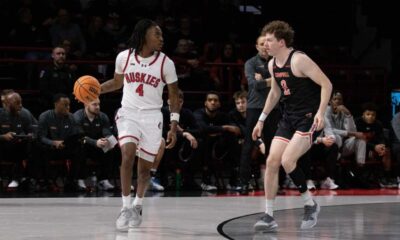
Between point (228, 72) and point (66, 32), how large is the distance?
278cm

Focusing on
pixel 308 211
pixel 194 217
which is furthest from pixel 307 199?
pixel 194 217

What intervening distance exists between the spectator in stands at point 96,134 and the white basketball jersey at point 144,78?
4.67 meters

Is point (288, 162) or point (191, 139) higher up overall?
point (288, 162)

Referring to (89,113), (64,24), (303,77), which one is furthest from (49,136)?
(303,77)

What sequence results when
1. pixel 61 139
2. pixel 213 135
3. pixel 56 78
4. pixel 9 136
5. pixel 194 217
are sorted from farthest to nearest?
pixel 213 135
pixel 56 78
pixel 61 139
pixel 9 136
pixel 194 217

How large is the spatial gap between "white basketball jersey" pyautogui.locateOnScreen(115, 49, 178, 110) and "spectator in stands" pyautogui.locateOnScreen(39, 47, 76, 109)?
5.31m

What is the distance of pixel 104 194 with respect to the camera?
11938 millimetres

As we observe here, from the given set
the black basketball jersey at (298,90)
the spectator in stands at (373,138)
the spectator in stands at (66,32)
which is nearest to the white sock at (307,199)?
the black basketball jersey at (298,90)

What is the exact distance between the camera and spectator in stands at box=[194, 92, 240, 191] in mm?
13203

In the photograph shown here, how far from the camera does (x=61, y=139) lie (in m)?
12.8

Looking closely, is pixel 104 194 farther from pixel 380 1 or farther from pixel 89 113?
pixel 380 1

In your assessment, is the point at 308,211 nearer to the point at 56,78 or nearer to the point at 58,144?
the point at 58,144

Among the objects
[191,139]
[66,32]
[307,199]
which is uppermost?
[66,32]

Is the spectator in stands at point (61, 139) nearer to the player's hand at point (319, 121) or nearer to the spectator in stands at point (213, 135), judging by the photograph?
the spectator in stands at point (213, 135)
